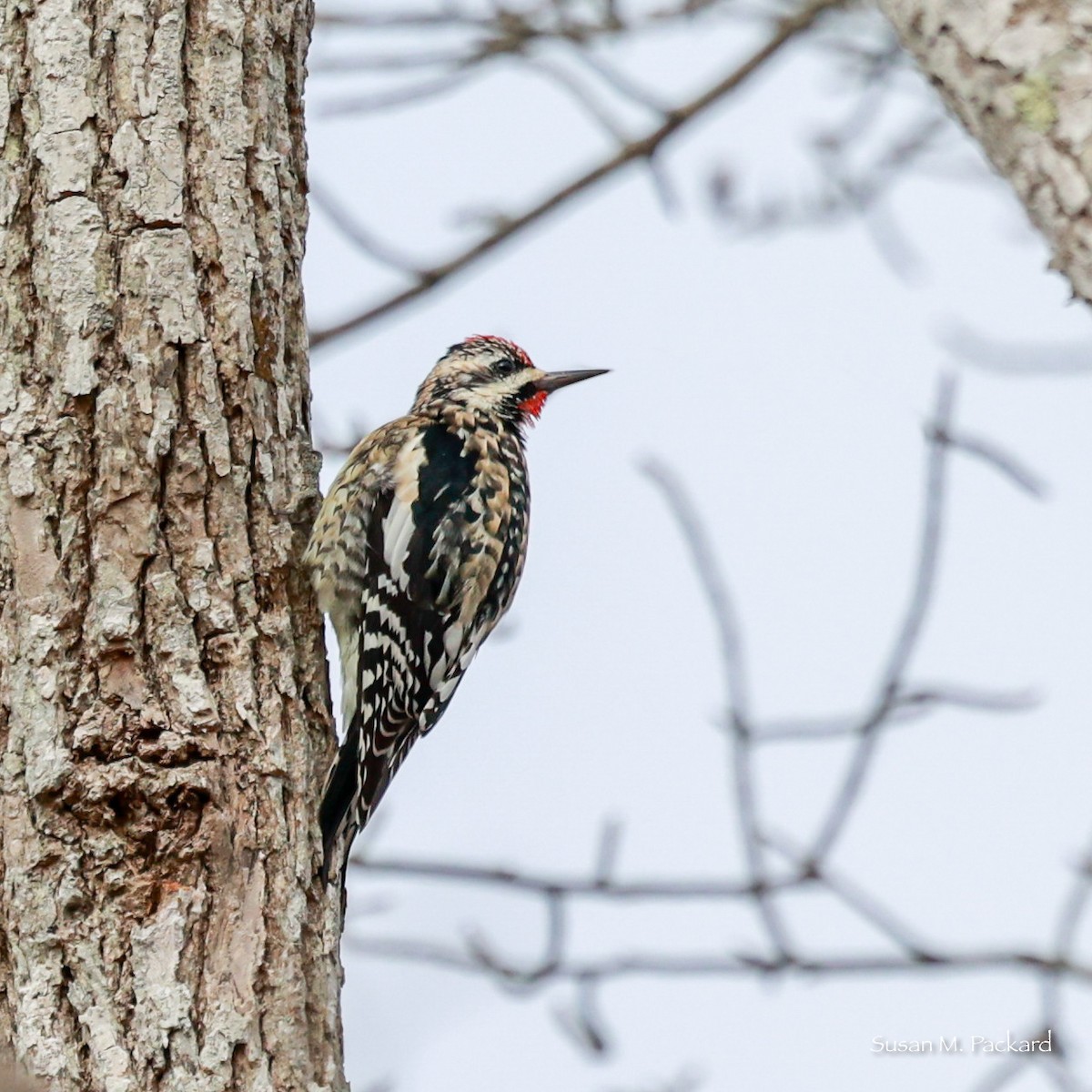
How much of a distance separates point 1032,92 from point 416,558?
2482mm

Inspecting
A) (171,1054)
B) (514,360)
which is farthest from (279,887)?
(514,360)

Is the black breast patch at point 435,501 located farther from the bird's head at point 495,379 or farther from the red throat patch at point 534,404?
the red throat patch at point 534,404

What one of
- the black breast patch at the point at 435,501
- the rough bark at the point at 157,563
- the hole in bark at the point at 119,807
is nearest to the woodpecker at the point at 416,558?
the black breast patch at the point at 435,501

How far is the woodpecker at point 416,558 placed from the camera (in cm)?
311

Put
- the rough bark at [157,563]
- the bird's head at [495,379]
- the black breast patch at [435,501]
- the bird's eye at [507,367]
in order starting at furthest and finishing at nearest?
the bird's eye at [507,367] < the bird's head at [495,379] < the black breast patch at [435,501] < the rough bark at [157,563]

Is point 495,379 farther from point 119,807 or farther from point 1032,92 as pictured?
point 1032,92

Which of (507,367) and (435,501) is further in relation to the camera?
(507,367)

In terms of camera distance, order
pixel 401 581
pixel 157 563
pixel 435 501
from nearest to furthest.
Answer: pixel 157 563
pixel 401 581
pixel 435 501

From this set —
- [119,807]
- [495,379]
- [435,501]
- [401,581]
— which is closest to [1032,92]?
[119,807]

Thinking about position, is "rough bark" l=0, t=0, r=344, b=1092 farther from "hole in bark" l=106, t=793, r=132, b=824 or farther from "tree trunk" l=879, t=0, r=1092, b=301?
"tree trunk" l=879, t=0, r=1092, b=301

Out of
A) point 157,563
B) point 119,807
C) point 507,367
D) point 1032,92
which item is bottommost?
point 119,807

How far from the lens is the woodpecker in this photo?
10.2ft

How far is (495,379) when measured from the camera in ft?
14.2

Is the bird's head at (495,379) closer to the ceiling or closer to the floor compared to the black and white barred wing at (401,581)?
closer to the ceiling
